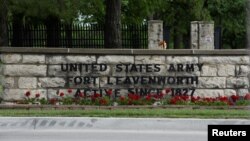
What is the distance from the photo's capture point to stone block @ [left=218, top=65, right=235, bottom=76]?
1463 cm

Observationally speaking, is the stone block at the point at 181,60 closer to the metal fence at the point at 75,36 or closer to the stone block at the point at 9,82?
the stone block at the point at 9,82

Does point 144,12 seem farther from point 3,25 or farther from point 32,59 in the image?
point 32,59

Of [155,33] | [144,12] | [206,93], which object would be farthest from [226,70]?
[144,12]

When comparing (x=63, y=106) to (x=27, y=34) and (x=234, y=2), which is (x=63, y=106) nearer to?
(x=27, y=34)

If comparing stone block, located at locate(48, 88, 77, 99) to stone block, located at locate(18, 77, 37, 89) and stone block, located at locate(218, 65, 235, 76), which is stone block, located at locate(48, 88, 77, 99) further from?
stone block, located at locate(218, 65, 235, 76)

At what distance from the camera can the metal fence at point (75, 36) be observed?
22469 millimetres

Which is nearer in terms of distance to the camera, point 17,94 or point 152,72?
point 17,94

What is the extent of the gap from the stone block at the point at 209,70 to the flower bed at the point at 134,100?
706 millimetres

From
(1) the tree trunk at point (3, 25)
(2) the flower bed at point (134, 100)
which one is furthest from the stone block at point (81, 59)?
(1) the tree trunk at point (3, 25)

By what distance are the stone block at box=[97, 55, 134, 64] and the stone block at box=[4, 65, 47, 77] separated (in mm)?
1513

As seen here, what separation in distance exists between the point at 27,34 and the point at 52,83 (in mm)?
9171

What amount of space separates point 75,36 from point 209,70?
9664 millimetres

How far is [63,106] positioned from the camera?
1307 centimetres

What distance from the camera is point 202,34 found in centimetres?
2019
